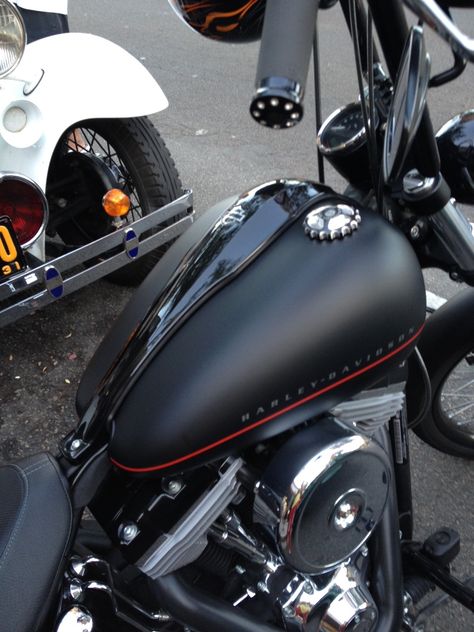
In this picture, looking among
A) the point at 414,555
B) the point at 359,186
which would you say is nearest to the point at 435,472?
the point at 414,555

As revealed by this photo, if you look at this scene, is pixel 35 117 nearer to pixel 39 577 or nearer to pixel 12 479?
pixel 12 479

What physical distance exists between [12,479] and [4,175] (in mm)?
1070

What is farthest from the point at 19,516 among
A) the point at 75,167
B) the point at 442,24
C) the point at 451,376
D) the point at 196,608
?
the point at 75,167

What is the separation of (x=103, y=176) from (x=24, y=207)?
426mm

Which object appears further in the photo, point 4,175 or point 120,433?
point 4,175

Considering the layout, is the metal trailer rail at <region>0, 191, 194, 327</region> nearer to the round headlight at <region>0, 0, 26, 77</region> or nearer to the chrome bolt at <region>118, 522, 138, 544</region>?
the round headlight at <region>0, 0, 26, 77</region>

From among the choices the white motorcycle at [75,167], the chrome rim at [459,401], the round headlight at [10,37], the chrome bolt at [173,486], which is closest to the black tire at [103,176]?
the white motorcycle at [75,167]

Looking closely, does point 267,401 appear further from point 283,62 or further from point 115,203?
point 115,203

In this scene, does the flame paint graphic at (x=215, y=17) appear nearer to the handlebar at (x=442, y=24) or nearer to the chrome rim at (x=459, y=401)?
the handlebar at (x=442, y=24)

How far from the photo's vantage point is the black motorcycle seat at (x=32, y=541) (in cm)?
96

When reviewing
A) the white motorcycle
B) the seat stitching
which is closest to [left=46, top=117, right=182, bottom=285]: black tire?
the white motorcycle

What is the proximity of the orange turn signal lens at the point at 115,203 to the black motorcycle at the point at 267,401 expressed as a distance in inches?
42.7

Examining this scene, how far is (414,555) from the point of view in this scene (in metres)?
1.37

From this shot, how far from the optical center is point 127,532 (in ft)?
3.37
